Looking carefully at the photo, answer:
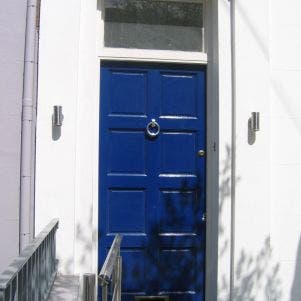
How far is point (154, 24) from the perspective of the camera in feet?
18.6

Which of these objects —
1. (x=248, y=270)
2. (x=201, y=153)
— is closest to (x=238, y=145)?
(x=201, y=153)

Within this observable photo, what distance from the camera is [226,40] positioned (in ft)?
17.8

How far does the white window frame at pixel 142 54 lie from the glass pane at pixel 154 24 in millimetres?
60

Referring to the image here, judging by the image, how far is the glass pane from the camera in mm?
5570

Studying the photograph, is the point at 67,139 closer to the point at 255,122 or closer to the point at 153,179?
the point at 153,179

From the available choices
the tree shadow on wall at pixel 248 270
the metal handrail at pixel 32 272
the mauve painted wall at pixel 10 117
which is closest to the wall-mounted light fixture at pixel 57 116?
the mauve painted wall at pixel 10 117

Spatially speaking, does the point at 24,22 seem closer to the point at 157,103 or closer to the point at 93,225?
the point at 157,103

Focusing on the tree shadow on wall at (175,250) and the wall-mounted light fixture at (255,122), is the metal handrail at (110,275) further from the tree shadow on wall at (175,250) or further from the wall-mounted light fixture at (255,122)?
the wall-mounted light fixture at (255,122)

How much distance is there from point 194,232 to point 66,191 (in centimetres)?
129

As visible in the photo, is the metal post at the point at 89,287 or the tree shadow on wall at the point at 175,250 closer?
the metal post at the point at 89,287

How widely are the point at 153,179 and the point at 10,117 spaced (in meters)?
1.42

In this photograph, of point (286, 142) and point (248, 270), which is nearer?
point (248, 270)

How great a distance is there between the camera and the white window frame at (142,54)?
547 cm

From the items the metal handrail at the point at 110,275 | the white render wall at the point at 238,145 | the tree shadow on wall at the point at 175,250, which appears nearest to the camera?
the metal handrail at the point at 110,275
